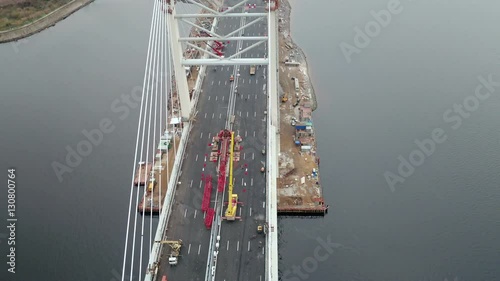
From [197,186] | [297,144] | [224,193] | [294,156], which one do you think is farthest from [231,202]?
[297,144]

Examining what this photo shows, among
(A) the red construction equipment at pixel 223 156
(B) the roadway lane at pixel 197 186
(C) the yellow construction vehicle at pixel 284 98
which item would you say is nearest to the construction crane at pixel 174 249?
(B) the roadway lane at pixel 197 186

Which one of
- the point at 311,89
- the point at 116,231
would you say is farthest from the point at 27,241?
the point at 311,89

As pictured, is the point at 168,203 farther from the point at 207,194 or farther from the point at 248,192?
the point at 248,192

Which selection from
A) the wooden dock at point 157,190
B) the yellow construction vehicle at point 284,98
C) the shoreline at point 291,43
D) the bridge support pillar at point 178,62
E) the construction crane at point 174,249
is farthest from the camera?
the shoreline at point 291,43

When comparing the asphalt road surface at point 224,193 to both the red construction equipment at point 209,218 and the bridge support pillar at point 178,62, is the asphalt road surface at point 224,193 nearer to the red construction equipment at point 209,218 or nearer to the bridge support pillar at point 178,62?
the red construction equipment at point 209,218

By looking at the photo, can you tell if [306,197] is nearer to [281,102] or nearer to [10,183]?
[281,102]

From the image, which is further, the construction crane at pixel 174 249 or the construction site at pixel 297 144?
the construction site at pixel 297 144
